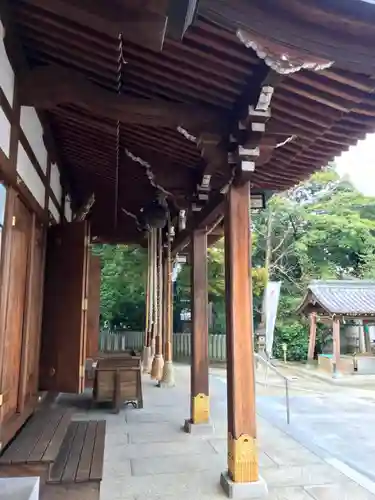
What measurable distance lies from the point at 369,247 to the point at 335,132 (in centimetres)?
1496

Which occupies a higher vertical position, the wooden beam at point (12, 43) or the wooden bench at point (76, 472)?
the wooden beam at point (12, 43)

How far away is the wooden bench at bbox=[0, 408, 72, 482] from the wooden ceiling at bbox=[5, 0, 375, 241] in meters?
2.09

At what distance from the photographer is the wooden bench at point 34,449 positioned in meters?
2.34

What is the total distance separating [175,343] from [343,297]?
5959 millimetres

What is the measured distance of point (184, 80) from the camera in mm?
2408

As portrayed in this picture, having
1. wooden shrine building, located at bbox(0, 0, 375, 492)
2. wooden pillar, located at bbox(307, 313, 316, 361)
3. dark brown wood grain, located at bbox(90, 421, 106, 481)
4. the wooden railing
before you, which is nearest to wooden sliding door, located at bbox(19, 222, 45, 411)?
wooden shrine building, located at bbox(0, 0, 375, 492)

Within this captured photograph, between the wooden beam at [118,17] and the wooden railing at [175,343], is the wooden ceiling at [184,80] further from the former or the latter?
the wooden railing at [175,343]

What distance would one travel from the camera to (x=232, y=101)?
2.62m

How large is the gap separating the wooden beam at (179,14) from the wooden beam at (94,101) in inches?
38.2

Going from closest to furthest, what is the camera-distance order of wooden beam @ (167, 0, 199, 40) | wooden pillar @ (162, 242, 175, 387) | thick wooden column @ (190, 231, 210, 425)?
wooden beam @ (167, 0, 199, 40) < thick wooden column @ (190, 231, 210, 425) < wooden pillar @ (162, 242, 175, 387)

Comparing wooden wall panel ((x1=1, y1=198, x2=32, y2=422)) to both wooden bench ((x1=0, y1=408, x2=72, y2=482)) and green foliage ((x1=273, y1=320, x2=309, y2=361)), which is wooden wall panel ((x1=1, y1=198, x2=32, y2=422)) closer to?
wooden bench ((x1=0, y1=408, x2=72, y2=482))

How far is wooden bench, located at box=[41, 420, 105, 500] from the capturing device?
2.42 m

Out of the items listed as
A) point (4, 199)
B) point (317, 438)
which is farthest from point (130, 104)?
point (317, 438)

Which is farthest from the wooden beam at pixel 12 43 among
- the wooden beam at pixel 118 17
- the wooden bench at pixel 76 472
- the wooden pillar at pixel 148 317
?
the wooden pillar at pixel 148 317
